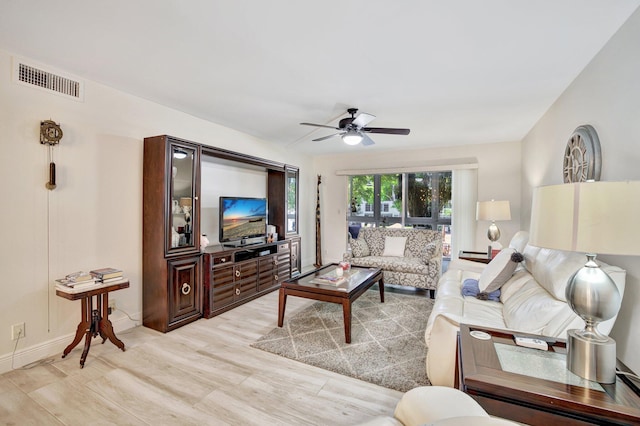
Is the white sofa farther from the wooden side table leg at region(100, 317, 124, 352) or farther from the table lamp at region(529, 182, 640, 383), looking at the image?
the wooden side table leg at region(100, 317, 124, 352)

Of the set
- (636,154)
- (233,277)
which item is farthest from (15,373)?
(636,154)

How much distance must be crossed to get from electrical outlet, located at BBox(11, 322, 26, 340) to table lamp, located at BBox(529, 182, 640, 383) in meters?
3.55

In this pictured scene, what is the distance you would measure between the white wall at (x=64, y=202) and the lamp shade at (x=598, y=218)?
137 inches

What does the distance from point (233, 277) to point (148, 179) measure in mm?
1490

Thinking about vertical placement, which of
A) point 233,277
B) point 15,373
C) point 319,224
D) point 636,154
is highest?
point 636,154

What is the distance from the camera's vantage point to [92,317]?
8.04ft

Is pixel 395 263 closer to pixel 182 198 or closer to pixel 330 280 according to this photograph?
pixel 330 280

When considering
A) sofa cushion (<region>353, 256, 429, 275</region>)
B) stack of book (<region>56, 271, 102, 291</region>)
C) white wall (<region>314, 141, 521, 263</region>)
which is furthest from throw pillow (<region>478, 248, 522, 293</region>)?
stack of book (<region>56, 271, 102, 291</region>)

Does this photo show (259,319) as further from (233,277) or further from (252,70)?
(252,70)

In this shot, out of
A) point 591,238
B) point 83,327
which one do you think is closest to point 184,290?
point 83,327

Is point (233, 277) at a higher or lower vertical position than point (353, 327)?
higher

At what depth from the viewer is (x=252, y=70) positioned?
96.5 inches

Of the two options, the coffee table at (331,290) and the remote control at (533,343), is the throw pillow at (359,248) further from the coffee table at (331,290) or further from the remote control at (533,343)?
the remote control at (533,343)

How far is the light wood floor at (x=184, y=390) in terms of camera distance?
1.78 meters
